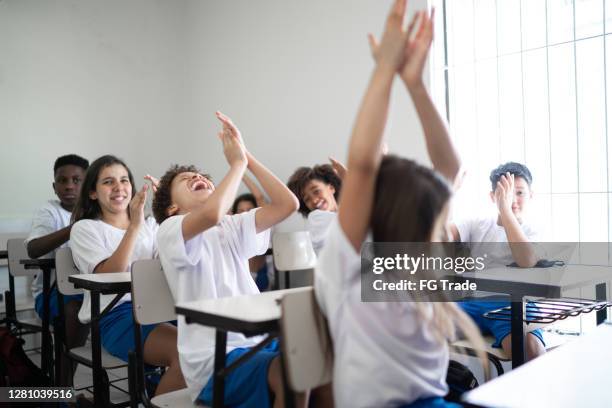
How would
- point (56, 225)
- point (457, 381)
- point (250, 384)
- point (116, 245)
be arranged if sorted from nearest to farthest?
point (250, 384) → point (457, 381) → point (116, 245) → point (56, 225)

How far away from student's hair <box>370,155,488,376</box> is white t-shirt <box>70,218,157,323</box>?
5.19 feet

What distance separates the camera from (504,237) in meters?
2.43

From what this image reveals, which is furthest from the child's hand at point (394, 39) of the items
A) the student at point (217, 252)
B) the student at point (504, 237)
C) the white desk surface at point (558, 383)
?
the student at point (504, 237)

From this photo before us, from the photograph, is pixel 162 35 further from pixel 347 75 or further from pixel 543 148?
pixel 543 148

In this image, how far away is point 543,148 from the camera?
298 centimetres

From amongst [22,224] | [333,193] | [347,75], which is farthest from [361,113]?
[22,224]

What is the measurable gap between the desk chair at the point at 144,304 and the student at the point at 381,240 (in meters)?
0.90

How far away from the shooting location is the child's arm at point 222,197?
64.6 inches

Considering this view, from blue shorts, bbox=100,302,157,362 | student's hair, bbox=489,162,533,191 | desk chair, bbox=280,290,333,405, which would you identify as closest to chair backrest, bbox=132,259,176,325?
blue shorts, bbox=100,302,157,362

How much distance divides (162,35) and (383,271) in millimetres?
4481

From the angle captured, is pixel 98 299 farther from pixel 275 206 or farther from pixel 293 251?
pixel 293 251

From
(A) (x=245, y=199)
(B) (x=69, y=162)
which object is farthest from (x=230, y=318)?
(A) (x=245, y=199)

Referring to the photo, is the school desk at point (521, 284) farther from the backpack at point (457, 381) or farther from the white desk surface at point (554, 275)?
the backpack at point (457, 381)

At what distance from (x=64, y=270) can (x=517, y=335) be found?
190 centimetres
